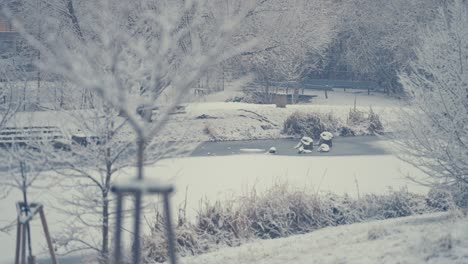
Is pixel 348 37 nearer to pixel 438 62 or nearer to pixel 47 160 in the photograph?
pixel 438 62

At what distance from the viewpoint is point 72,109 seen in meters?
8.94

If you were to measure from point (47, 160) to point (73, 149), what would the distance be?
15.2 inches

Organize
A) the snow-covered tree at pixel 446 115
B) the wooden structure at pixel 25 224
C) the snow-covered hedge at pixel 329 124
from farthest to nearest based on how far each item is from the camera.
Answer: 1. the snow-covered hedge at pixel 329 124
2. the snow-covered tree at pixel 446 115
3. the wooden structure at pixel 25 224

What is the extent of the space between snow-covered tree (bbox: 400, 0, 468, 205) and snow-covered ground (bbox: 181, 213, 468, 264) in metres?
1.02

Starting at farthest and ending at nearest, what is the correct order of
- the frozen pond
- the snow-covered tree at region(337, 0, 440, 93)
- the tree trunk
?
1. the snow-covered tree at region(337, 0, 440, 93)
2. the frozen pond
3. the tree trunk

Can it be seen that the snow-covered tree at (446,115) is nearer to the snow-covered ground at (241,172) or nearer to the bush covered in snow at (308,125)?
the snow-covered ground at (241,172)

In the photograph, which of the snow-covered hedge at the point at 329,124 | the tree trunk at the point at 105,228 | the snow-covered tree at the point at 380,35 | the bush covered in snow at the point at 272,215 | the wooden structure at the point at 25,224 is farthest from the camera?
the snow-covered tree at the point at 380,35

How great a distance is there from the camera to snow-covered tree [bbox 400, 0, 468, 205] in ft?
34.2

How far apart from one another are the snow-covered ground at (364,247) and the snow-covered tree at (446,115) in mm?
1017

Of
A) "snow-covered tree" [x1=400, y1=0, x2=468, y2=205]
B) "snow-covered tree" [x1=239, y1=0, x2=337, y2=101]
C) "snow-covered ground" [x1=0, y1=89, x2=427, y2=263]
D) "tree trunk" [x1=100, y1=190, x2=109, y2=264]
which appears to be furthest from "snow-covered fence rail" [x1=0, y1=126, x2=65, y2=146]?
"snow-covered tree" [x1=239, y1=0, x2=337, y2=101]

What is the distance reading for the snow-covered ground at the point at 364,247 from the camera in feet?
20.8

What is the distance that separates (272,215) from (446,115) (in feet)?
11.7

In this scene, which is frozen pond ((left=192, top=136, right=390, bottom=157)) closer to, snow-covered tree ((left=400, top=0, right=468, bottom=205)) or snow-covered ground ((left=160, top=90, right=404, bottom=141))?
snow-covered ground ((left=160, top=90, right=404, bottom=141))

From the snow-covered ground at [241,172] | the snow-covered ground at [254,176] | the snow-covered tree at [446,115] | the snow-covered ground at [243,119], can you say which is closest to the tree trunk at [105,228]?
the snow-covered ground at [241,172]
